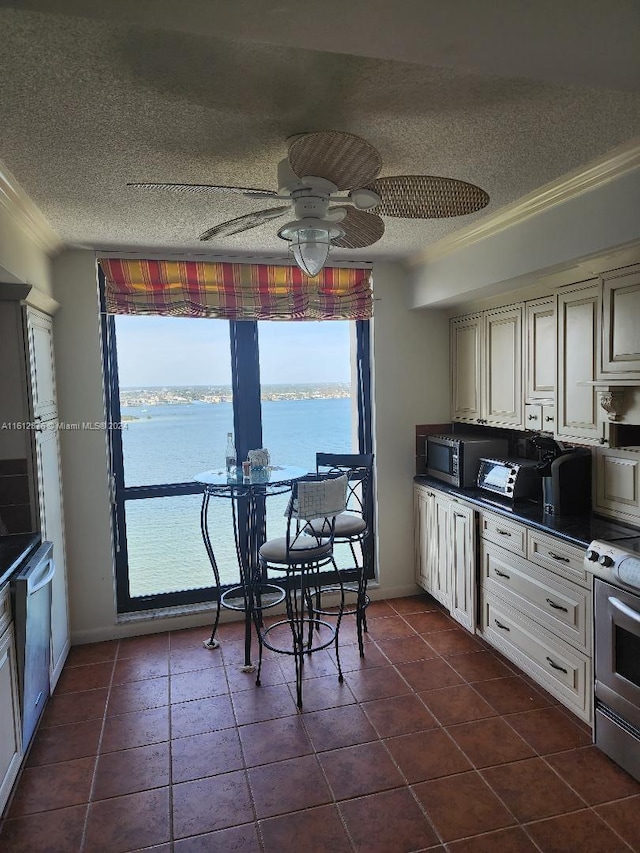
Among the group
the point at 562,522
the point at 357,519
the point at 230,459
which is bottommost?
the point at 357,519

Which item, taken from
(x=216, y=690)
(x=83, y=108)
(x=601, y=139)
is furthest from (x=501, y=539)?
(x=83, y=108)

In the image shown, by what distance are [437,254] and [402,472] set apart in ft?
5.06

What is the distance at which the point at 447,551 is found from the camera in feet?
12.1

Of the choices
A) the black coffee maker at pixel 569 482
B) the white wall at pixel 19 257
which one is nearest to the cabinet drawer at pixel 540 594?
the black coffee maker at pixel 569 482

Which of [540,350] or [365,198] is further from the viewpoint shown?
[540,350]

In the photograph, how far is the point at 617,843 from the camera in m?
1.96

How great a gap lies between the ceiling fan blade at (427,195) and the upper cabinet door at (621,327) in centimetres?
100

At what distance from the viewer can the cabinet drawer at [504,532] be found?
9.65ft

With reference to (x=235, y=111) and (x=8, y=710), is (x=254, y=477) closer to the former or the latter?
(x=8, y=710)

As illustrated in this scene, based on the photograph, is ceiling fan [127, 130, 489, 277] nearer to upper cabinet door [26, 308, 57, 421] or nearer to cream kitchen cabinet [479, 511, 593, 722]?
upper cabinet door [26, 308, 57, 421]

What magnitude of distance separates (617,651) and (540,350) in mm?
1587

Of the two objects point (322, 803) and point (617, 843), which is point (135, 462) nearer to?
point (322, 803)

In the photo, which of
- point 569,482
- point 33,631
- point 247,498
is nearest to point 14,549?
point 33,631

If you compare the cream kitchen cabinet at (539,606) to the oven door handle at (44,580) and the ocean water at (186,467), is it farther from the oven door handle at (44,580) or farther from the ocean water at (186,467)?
the oven door handle at (44,580)
